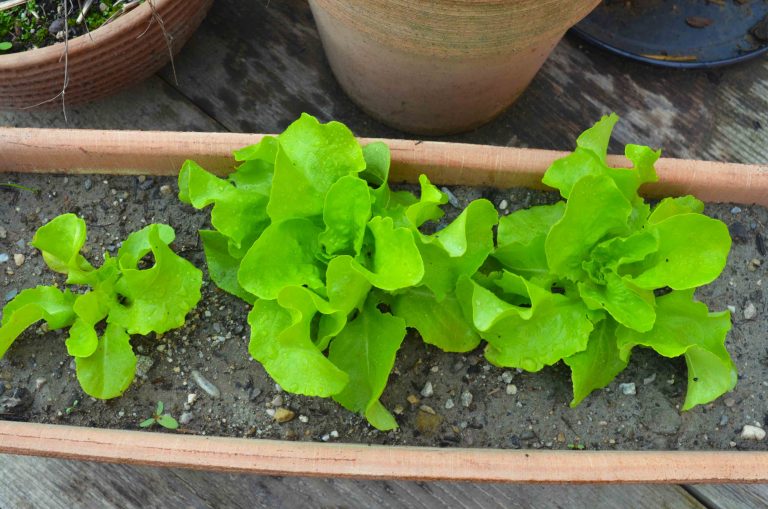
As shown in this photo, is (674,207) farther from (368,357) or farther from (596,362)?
(368,357)

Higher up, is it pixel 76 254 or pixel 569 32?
pixel 569 32

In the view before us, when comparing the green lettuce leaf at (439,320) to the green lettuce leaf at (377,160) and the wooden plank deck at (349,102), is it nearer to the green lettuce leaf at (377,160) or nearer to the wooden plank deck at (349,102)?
the green lettuce leaf at (377,160)

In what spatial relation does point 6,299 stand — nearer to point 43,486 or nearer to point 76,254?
point 76,254

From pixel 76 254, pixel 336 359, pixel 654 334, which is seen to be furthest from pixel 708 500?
pixel 76 254

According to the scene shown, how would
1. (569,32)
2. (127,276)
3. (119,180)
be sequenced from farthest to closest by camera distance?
(569,32) < (119,180) < (127,276)

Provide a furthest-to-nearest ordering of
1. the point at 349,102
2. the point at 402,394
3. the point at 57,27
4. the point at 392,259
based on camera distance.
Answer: the point at 349,102 < the point at 57,27 < the point at 402,394 < the point at 392,259

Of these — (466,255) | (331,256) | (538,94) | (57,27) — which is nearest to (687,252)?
(466,255)
